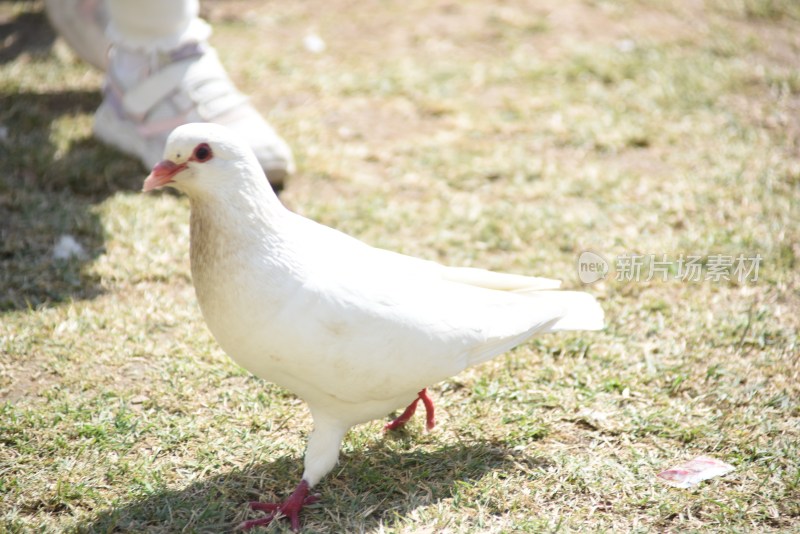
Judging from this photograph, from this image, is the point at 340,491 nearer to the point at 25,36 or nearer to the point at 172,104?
the point at 172,104

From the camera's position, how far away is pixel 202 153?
2178 millimetres

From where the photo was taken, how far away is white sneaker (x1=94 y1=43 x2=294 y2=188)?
3.98 meters

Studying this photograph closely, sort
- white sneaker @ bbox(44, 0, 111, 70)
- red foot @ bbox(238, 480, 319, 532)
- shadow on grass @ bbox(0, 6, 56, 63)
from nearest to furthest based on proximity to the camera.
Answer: red foot @ bbox(238, 480, 319, 532), white sneaker @ bbox(44, 0, 111, 70), shadow on grass @ bbox(0, 6, 56, 63)

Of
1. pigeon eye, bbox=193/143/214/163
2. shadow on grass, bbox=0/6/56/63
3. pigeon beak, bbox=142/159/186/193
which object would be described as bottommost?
shadow on grass, bbox=0/6/56/63

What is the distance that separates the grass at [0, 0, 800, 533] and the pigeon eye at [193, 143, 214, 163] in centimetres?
97

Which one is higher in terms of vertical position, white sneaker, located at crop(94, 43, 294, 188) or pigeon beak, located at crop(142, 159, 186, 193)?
pigeon beak, located at crop(142, 159, 186, 193)

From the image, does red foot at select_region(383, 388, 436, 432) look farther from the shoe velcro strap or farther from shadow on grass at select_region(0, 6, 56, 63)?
shadow on grass at select_region(0, 6, 56, 63)

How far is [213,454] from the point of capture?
2576 mm

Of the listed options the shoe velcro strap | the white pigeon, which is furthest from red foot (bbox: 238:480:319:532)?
the shoe velcro strap

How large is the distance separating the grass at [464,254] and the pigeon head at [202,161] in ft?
2.98

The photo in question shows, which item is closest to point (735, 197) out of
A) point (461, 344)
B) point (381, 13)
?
point (461, 344)

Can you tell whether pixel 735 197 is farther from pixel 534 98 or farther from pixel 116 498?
pixel 116 498

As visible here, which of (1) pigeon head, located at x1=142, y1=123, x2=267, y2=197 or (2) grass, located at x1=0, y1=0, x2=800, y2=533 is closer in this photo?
(1) pigeon head, located at x1=142, y1=123, x2=267, y2=197

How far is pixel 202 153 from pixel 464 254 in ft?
5.69
